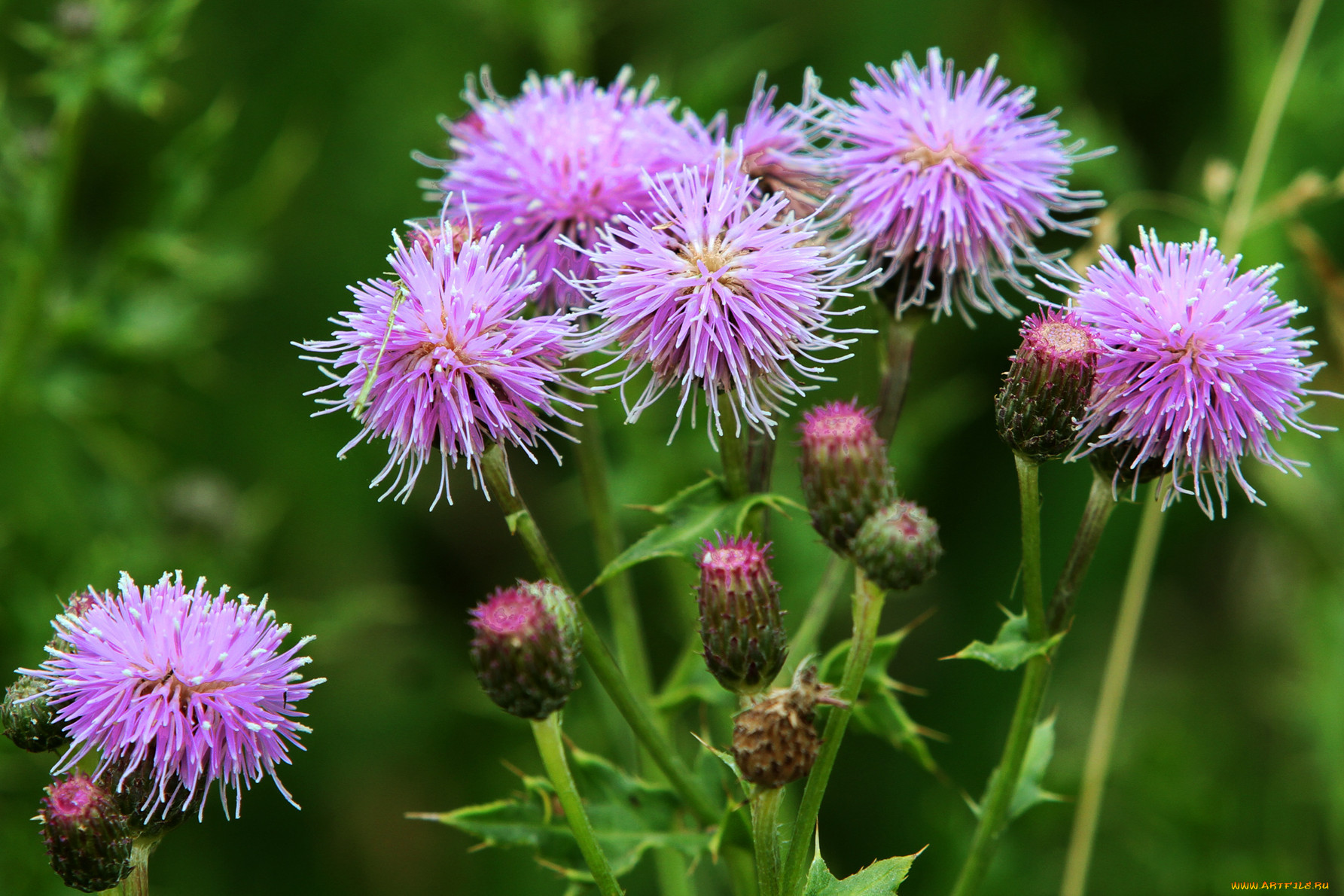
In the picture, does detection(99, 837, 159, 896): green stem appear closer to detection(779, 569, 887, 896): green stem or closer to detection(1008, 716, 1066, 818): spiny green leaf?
detection(779, 569, 887, 896): green stem

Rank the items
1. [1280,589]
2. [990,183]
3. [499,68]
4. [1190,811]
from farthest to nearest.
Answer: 1. [499,68]
2. [1280,589]
3. [1190,811]
4. [990,183]

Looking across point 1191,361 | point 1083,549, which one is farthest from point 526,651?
point 1191,361

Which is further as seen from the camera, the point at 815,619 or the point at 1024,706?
the point at 815,619

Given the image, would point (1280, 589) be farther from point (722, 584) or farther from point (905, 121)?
point (722, 584)

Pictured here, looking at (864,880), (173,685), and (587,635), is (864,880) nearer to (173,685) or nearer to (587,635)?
Result: (587,635)

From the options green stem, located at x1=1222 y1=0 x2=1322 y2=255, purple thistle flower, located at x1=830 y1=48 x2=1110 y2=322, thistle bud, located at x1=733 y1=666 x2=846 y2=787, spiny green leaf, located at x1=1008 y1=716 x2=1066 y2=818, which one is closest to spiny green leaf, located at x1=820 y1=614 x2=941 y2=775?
spiny green leaf, located at x1=1008 y1=716 x2=1066 y2=818

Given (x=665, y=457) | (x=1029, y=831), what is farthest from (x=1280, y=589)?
(x=665, y=457)
